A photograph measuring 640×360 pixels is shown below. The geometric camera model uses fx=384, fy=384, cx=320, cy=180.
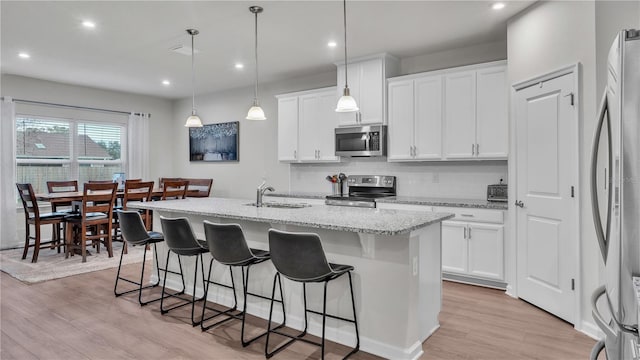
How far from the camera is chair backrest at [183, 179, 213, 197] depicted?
6.90 metres

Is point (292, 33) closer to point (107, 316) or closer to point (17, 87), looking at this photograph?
point (107, 316)

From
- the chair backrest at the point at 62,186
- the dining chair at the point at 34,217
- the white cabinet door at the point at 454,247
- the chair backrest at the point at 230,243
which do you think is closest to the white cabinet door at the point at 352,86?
the white cabinet door at the point at 454,247

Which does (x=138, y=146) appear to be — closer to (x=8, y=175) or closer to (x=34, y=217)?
(x=8, y=175)

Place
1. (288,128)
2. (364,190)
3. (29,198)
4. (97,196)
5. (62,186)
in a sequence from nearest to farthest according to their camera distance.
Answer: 1. (29,198)
2. (97,196)
3. (364,190)
4. (288,128)
5. (62,186)

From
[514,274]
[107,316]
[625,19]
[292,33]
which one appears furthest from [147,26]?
[514,274]

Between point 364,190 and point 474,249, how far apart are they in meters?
1.74

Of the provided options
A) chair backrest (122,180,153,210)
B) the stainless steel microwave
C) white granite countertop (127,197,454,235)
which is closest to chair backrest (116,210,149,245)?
white granite countertop (127,197,454,235)

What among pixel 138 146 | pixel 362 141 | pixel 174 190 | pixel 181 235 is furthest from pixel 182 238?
pixel 138 146

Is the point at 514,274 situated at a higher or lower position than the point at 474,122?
lower

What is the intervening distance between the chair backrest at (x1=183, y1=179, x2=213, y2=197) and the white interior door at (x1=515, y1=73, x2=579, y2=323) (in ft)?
17.3

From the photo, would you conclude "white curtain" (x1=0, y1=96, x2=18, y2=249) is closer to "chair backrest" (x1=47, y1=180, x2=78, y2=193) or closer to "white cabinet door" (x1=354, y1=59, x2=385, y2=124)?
"chair backrest" (x1=47, y1=180, x2=78, y2=193)

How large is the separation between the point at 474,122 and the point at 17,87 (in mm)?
6606

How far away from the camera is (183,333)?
2.89 meters

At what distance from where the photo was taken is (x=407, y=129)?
15.1 ft
